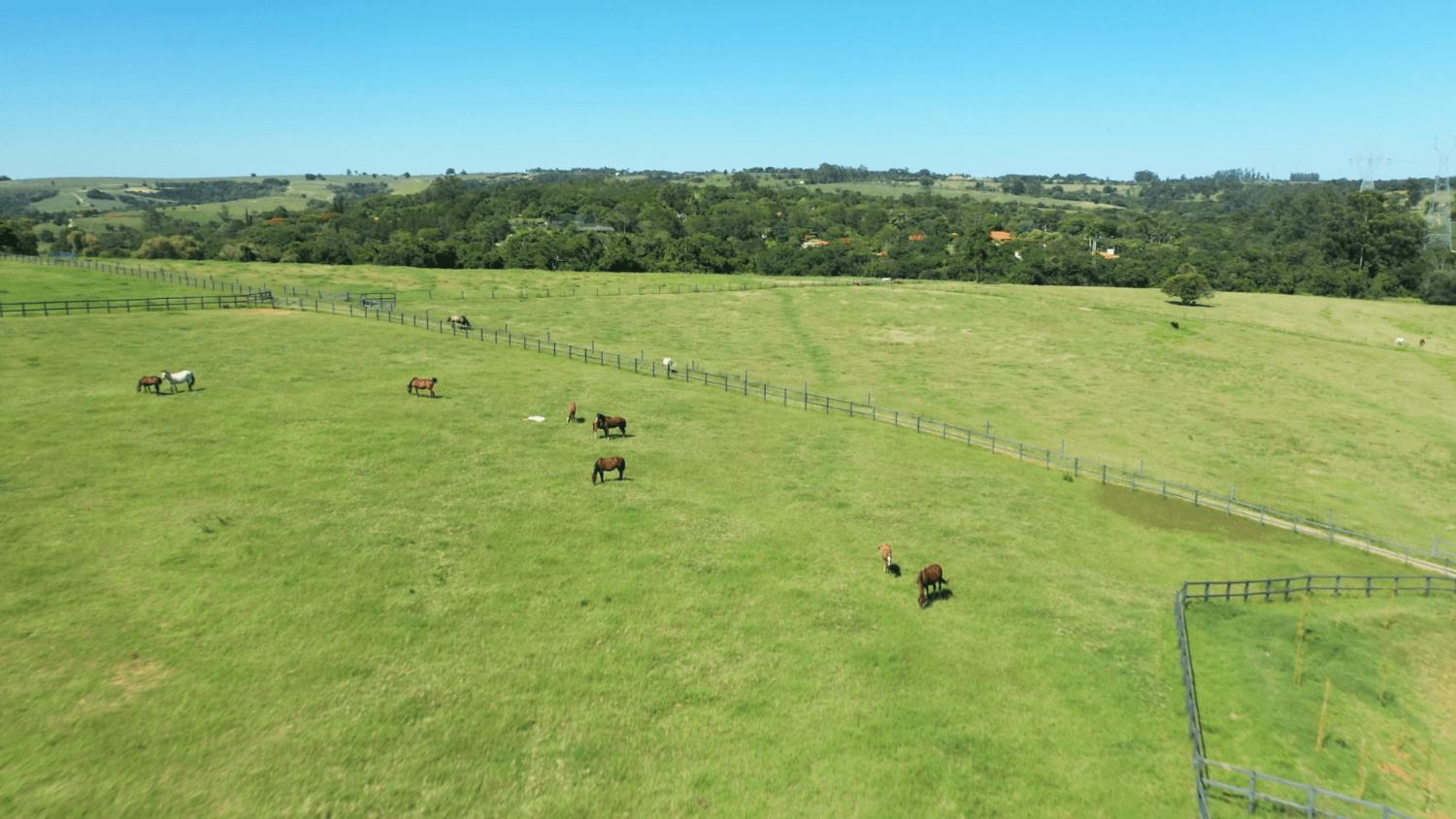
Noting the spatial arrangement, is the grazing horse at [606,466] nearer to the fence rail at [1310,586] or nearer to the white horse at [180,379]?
the fence rail at [1310,586]

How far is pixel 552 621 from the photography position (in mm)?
20656

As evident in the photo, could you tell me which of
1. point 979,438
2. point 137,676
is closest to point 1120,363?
point 979,438

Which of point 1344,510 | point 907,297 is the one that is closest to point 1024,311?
point 907,297

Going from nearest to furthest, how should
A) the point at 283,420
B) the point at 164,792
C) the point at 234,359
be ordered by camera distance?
the point at 164,792 → the point at 283,420 → the point at 234,359

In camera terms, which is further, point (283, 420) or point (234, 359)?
point (234, 359)

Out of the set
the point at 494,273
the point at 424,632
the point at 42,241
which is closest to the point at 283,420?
the point at 424,632

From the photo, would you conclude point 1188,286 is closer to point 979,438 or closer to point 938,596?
point 979,438

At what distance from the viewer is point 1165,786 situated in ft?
53.6

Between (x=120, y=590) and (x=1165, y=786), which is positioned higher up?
(x=120, y=590)

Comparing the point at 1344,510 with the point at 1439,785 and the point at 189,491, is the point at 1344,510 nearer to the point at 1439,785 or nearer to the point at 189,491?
the point at 1439,785

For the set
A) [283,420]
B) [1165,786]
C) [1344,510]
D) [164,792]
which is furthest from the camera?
[1344,510]

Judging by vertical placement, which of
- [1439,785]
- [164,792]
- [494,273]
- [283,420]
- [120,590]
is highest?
[494,273]

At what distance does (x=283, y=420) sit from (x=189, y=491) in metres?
8.35

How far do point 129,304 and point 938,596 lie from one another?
65246 millimetres
